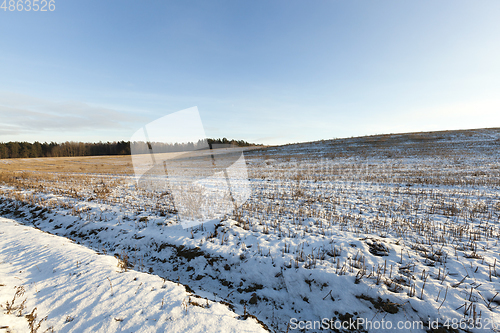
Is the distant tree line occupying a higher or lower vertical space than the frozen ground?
higher

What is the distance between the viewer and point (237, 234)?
651 centimetres

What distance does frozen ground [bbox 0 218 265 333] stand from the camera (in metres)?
3.11

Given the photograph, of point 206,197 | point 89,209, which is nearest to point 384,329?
point 206,197

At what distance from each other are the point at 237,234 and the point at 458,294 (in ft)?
17.4

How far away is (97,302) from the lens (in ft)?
11.6

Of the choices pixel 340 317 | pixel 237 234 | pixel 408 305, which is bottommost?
pixel 340 317

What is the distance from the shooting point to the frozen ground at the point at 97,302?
10.2 ft

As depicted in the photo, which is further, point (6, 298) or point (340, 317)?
point (340, 317)

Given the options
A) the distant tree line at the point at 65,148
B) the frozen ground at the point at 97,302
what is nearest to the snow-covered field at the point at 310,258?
the frozen ground at the point at 97,302

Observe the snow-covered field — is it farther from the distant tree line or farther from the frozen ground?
the distant tree line

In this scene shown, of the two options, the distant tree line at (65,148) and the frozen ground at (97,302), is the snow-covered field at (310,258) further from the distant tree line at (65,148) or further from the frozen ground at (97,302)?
the distant tree line at (65,148)

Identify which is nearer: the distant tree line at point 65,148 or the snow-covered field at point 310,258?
the snow-covered field at point 310,258

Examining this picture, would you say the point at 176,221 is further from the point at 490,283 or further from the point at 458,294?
the point at 490,283

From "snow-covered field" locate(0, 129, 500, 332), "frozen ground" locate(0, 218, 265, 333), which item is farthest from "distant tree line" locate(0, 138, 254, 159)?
"frozen ground" locate(0, 218, 265, 333)
